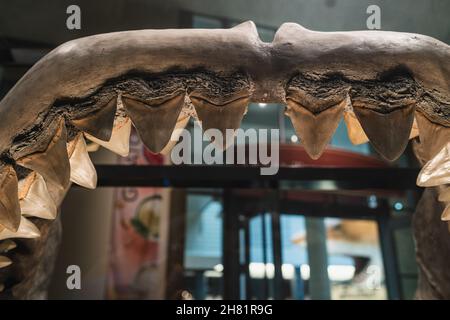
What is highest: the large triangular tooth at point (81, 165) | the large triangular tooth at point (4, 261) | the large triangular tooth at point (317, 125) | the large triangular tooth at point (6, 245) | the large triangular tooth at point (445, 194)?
the large triangular tooth at point (81, 165)

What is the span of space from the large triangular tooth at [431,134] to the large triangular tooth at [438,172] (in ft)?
0.52

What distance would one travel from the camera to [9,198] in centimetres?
80

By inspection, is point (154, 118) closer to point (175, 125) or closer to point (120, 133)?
point (175, 125)

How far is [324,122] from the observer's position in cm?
74

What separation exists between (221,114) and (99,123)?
210 mm

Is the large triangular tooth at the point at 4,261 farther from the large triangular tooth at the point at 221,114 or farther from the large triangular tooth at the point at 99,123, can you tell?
the large triangular tooth at the point at 221,114

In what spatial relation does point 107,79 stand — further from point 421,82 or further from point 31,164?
point 421,82

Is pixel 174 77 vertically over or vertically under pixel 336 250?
under

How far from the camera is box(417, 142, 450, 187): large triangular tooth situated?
94 cm

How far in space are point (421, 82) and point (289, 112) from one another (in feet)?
0.70

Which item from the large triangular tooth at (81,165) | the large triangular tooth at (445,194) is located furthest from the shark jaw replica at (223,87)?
the large triangular tooth at (445,194)

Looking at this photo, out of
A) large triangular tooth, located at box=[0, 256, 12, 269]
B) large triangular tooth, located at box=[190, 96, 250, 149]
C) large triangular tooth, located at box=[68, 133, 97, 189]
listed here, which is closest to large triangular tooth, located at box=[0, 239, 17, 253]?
large triangular tooth, located at box=[0, 256, 12, 269]

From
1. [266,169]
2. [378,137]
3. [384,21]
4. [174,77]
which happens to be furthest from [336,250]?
[174,77]

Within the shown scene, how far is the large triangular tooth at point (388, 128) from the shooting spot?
722 millimetres
